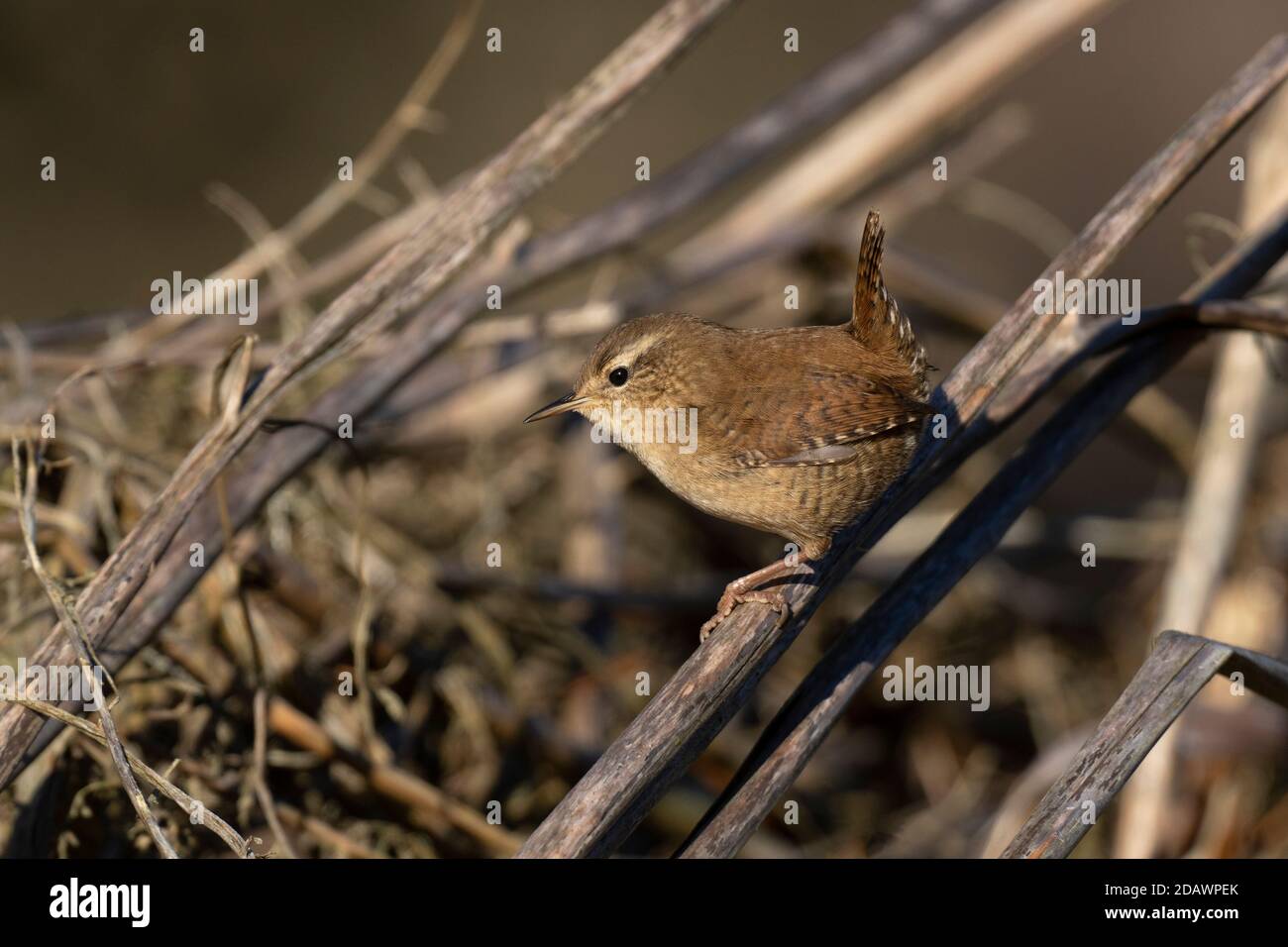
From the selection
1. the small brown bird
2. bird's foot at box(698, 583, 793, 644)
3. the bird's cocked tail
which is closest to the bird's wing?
the small brown bird

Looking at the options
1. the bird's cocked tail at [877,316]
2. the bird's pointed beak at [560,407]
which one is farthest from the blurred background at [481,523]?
the bird's cocked tail at [877,316]

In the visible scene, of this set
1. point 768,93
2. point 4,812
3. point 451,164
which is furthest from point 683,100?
point 4,812

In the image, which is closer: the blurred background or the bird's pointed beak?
the bird's pointed beak

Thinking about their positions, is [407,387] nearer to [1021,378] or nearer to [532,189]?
[532,189]

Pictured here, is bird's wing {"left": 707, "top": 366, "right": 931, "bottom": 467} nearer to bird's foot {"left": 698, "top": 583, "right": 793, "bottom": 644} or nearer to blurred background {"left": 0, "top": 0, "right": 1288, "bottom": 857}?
bird's foot {"left": 698, "top": 583, "right": 793, "bottom": 644}

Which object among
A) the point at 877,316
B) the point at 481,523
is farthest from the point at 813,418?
the point at 481,523

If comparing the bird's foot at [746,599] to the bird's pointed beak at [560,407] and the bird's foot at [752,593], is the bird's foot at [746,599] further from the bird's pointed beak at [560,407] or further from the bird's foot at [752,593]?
the bird's pointed beak at [560,407]
